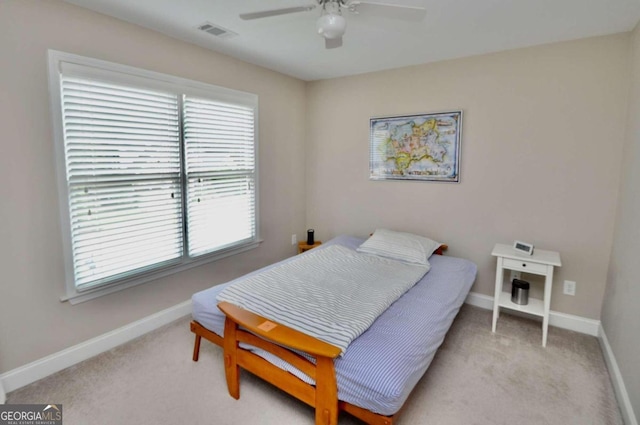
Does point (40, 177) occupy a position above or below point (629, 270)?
above

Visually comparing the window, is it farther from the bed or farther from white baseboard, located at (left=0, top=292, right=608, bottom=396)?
the bed

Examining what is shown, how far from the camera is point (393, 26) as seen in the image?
2.35 meters

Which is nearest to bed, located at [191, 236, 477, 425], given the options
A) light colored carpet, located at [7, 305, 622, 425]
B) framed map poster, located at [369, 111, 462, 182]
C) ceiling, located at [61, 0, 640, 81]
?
light colored carpet, located at [7, 305, 622, 425]

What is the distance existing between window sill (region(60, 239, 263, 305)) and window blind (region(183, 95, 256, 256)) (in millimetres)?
95

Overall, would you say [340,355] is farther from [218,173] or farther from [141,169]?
[218,173]

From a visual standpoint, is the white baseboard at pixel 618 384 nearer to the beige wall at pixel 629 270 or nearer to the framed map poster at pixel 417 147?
the beige wall at pixel 629 270

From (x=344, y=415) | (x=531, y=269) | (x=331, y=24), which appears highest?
(x=331, y=24)

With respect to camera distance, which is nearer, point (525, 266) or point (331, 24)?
point (331, 24)

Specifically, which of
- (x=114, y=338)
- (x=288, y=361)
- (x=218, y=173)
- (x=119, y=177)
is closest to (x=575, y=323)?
(x=288, y=361)

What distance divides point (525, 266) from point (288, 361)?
6.66 feet

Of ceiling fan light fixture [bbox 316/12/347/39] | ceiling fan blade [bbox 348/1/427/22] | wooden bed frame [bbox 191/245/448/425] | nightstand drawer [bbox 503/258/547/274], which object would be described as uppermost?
ceiling fan blade [bbox 348/1/427/22]

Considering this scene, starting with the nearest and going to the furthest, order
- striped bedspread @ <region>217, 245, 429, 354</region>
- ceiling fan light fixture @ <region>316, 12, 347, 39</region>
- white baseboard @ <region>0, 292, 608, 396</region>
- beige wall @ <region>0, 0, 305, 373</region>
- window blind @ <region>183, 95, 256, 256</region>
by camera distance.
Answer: ceiling fan light fixture @ <region>316, 12, 347, 39</region> → striped bedspread @ <region>217, 245, 429, 354</region> → beige wall @ <region>0, 0, 305, 373</region> → white baseboard @ <region>0, 292, 608, 396</region> → window blind @ <region>183, 95, 256, 256</region>

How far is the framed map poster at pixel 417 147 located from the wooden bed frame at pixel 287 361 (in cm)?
226

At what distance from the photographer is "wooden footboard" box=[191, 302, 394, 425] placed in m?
1.53
